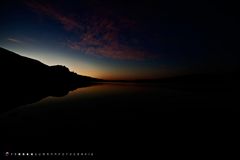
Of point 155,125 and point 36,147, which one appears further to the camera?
point 155,125

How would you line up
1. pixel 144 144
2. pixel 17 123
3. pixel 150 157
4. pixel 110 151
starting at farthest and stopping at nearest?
pixel 17 123, pixel 144 144, pixel 110 151, pixel 150 157

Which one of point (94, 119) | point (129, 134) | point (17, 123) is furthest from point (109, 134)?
point (17, 123)

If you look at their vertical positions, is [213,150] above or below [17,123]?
below

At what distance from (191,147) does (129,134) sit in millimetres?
4081

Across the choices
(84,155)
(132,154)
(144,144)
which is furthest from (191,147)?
(84,155)

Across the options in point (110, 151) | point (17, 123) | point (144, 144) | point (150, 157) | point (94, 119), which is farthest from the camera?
point (94, 119)

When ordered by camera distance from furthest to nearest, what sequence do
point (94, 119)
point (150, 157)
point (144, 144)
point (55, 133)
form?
1. point (94, 119)
2. point (55, 133)
3. point (144, 144)
4. point (150, 157)

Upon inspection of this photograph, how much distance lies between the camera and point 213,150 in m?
8.53

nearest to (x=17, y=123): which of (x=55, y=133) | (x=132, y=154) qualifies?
(x=55, y=133)

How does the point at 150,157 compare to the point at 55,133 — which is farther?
the point at 55,133

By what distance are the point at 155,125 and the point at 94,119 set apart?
19.2ft

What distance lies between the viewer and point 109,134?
11047mm

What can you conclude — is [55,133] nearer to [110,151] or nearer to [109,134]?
[109,134]

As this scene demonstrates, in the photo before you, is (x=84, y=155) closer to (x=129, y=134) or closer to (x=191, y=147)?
(x=129, y=134)
